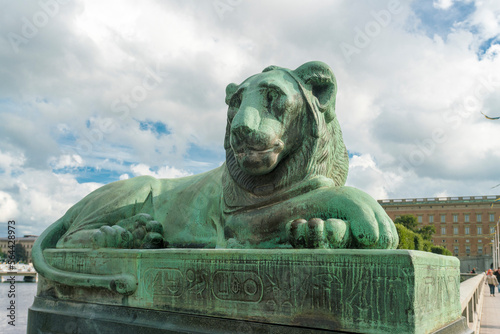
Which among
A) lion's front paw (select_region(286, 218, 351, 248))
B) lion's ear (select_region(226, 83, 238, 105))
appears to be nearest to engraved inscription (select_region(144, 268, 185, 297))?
lion's front paw (select_region(286, 218, 351, 248))

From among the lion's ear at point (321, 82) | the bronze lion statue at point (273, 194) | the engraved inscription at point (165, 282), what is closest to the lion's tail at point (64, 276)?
the bronze lion statue at point (273, 194)

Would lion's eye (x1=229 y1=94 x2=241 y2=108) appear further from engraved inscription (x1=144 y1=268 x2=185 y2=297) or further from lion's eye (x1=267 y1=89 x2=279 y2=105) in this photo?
engraved inscription (x1=144 y1=268 x2=185 y2=297)

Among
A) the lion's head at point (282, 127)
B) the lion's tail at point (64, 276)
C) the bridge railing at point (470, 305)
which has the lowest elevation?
the bridge railing at point (470, 305)

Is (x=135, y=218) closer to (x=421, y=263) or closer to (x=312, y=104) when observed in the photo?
(x=312, y=104)

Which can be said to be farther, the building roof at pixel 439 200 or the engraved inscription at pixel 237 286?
the building roof at pixel 439 200

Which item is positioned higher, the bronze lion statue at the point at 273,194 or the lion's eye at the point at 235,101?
the lion's eye at the point at 235,101

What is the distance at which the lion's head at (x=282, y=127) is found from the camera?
2.66 metres

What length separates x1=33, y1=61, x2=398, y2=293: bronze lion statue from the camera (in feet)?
8.09

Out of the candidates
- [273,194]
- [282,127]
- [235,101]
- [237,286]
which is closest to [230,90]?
[235,101]

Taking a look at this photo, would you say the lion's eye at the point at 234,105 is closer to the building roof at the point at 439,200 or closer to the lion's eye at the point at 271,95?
the lion's eye at the point at 271,95

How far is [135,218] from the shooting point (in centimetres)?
347

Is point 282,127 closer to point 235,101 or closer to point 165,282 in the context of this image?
point 235,101

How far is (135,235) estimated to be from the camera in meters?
3.31

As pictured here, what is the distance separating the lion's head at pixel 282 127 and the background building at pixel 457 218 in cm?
7907
